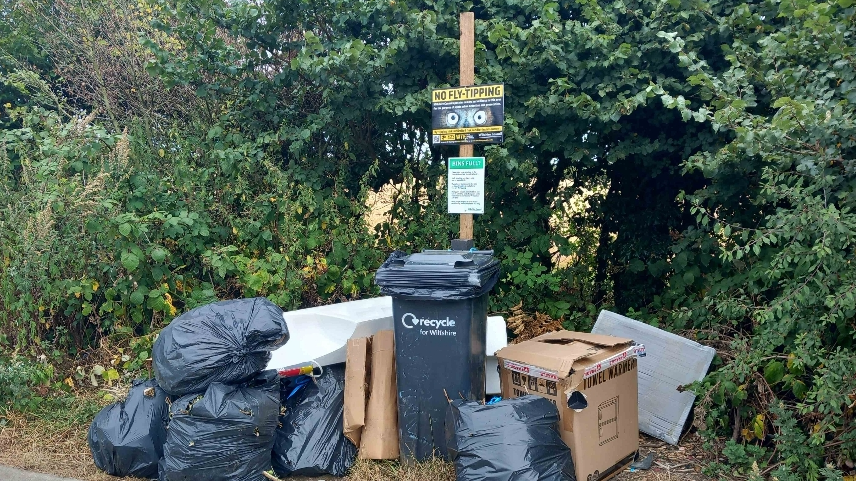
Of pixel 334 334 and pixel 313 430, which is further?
pixel 334 334

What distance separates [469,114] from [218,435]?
2472 mm

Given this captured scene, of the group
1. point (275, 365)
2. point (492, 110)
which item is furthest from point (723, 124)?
point (275, 365)

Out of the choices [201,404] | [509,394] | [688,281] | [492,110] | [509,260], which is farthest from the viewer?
[509,260]

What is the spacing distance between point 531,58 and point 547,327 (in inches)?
84.8

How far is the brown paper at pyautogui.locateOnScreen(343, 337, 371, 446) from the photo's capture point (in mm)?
3701

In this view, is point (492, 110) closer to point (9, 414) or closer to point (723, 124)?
point (723, 124)

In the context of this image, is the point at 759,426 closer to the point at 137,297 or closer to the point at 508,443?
the point at 508,443

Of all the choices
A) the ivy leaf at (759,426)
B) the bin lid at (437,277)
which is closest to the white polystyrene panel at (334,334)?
the bin lid at (437,277)

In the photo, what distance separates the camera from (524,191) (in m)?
5.67

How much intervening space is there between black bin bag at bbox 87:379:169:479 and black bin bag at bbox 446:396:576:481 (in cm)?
169

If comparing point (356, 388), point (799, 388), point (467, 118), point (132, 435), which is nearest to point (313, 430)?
point (356, 388)

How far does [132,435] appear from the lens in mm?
3590

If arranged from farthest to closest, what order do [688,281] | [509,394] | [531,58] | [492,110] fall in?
[688,281], [531,58], [492,110], [509,394]

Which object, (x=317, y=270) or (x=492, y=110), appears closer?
(x=492, y=110)
